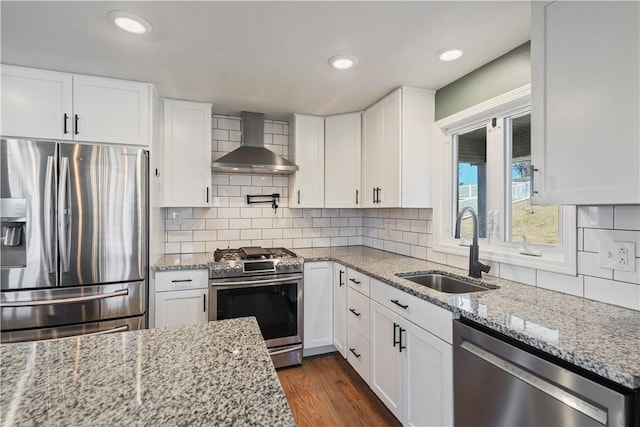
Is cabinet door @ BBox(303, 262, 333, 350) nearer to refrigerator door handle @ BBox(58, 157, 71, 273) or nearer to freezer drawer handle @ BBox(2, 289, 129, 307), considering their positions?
freezer drawer handle @ BBox(2, 289, 129, 307)

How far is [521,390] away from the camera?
3.62ft

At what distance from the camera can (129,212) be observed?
2.15 meters

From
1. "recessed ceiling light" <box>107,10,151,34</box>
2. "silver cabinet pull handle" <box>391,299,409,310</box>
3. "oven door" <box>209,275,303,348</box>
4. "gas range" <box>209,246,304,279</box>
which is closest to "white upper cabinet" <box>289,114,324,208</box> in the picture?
"gas range" <box>209,246,304,279</box>

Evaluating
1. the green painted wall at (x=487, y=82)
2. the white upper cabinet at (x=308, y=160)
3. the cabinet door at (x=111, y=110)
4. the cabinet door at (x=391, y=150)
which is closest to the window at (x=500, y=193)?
the green painted wall at (x=487, y=82)

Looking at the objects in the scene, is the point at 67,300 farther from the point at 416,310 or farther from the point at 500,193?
the point at 500,193

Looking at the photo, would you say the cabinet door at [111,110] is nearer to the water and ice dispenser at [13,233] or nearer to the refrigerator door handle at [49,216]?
the refrigerator door handle at [49,216]

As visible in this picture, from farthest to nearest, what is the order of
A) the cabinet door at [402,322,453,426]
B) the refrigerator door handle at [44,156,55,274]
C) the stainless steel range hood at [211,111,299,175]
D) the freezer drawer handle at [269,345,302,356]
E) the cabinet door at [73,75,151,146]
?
the stainless steel range hood at [211,111,299,175], the freezer drawer handle at [269,345,302,356], the cabinet door at [73,75,151,146], the refrigerator door handle at [44,156,55,274], the cabinet door at [402,322,453,426]

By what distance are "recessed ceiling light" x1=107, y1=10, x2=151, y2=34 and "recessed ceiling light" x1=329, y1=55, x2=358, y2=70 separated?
1028 mm

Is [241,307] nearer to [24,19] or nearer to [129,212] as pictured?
[129,212]

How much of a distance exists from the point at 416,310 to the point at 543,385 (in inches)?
26.5

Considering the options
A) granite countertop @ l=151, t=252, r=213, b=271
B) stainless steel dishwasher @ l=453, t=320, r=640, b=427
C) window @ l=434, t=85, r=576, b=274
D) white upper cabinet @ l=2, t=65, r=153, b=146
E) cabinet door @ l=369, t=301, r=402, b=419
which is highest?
white upper cabinet @ l=2, t=65, r=153, b=146

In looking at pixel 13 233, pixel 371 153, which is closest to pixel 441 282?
pixel 371 153

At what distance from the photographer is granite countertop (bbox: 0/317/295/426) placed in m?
0.64

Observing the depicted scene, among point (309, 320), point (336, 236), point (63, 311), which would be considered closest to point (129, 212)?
point (63, 311)
